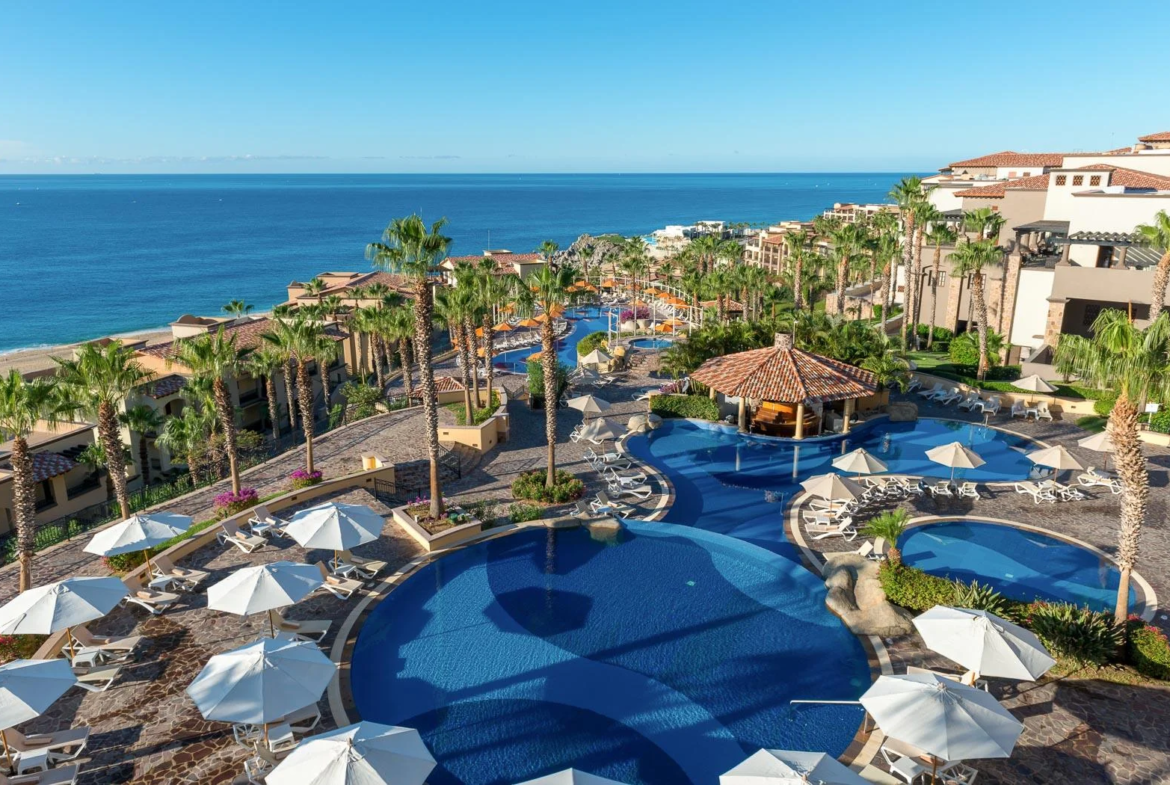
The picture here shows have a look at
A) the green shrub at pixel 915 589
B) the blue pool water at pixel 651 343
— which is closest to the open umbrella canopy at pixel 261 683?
the green shrub at pixel 915 589

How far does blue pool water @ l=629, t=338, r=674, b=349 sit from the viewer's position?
166 feet

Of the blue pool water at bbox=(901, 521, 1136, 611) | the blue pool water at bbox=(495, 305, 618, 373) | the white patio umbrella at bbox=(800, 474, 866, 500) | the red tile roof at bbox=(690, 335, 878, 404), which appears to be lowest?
the blue pool water at bbox=(495, 305, 618, 373)

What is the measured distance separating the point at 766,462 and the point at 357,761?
19761 mm

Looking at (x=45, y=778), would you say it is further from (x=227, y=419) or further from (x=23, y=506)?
(x=227, y=419)

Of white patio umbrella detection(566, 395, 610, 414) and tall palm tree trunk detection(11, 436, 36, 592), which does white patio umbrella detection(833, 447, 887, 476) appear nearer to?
white patio umbrella detection(566, 395, 610, 414)

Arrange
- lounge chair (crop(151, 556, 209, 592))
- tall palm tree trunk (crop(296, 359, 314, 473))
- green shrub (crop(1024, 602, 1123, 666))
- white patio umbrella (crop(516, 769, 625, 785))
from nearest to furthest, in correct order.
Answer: white patio umbrella (crop(516, 769, 625, 785)), green shrub (crop(1024, 602, 1123, 666)), lounge chair (crop(151, 556, 209, 592)), tall palm tree trunk (crop(296, 359, 314, 473))

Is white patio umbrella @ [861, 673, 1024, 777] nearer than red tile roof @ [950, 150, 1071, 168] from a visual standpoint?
Yes

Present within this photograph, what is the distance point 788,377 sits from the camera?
27844mm

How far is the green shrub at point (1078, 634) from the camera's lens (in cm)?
1382

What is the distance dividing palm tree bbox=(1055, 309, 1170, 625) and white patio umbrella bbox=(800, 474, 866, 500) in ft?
22.7

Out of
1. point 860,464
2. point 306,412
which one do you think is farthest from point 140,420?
point 860,464

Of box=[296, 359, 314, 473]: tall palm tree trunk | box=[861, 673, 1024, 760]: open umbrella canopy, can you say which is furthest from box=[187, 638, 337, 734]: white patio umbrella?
box=[296, 359, 314, 473]: tall palm tree trunk

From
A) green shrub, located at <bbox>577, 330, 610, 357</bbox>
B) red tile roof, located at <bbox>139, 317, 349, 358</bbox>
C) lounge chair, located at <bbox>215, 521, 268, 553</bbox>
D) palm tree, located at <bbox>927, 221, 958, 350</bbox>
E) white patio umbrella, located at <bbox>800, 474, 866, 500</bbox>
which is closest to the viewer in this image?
lounge chair, located at <bbox>215, 521, 268, 553</bbox>

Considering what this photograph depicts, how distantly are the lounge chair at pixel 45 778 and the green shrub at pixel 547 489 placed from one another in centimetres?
1326
